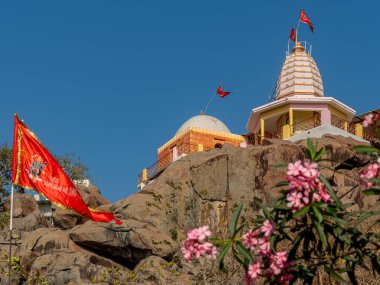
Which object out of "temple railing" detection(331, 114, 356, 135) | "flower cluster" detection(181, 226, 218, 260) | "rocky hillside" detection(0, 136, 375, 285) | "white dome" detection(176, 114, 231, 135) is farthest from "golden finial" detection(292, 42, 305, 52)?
"flower cluster" detection(181, 226, 218, 260)

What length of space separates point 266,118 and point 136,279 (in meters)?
21.3

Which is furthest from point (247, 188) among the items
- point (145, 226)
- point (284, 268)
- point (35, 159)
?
point (284, 268)

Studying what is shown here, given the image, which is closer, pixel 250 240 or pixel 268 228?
pixel 268 228

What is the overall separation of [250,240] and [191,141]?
31177 millimetres

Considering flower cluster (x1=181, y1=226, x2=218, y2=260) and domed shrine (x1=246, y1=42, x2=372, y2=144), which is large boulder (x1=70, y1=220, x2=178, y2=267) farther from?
flower cluster (x1=181, y1=226, x2=218, y2=260)

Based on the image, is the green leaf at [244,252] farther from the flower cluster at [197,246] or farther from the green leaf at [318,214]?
the green leaf at [318,214]

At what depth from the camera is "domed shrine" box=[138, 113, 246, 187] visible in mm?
38188

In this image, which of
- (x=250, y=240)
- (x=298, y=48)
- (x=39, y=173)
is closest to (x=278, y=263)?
(x=250, y=240)

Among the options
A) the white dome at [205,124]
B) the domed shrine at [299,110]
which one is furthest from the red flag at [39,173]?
the white dome at [205,124]

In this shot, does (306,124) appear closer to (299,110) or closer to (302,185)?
(299,110)

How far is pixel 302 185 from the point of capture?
649 centimetres

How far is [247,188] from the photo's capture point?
28.8 metres

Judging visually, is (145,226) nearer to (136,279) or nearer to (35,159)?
(136,279)

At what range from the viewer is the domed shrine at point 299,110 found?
3669 cm
